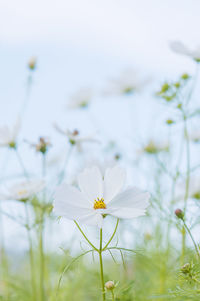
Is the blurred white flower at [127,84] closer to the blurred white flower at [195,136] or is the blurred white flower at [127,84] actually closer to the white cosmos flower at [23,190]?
the blurred white flower at [195,136]

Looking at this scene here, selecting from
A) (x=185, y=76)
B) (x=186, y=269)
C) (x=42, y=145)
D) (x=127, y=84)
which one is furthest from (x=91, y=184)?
(x=127, y=84)

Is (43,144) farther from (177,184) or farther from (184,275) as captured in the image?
(184,275)

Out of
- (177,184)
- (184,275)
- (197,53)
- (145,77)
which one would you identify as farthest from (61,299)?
(145,77)

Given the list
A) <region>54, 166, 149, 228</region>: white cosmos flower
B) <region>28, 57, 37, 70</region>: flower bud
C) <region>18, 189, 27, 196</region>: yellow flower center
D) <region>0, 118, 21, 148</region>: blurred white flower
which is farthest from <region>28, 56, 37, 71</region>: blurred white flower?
<region>54, 166, 149, 228</region>: white cosmos flower

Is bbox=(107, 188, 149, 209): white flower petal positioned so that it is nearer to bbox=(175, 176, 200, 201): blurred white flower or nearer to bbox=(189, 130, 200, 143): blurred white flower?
bbox=(175, 176, 200, 201): blurred white flower

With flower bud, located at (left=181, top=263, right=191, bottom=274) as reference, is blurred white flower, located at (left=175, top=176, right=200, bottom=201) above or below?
above

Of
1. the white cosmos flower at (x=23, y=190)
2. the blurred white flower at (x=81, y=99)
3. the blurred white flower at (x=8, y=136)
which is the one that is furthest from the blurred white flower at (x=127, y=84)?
the white cosmos flower at (x=23, y=190)

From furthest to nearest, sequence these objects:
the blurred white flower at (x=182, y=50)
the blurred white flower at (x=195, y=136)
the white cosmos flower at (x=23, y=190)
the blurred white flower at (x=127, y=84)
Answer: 1. the blurred white flower at (x=127, y=84)
2. the blurred white flower at (x=195, y=136)
3. the blurred white flower at (x=182, y=50)
4. the white cosmos flower at (x=23, y=190)
